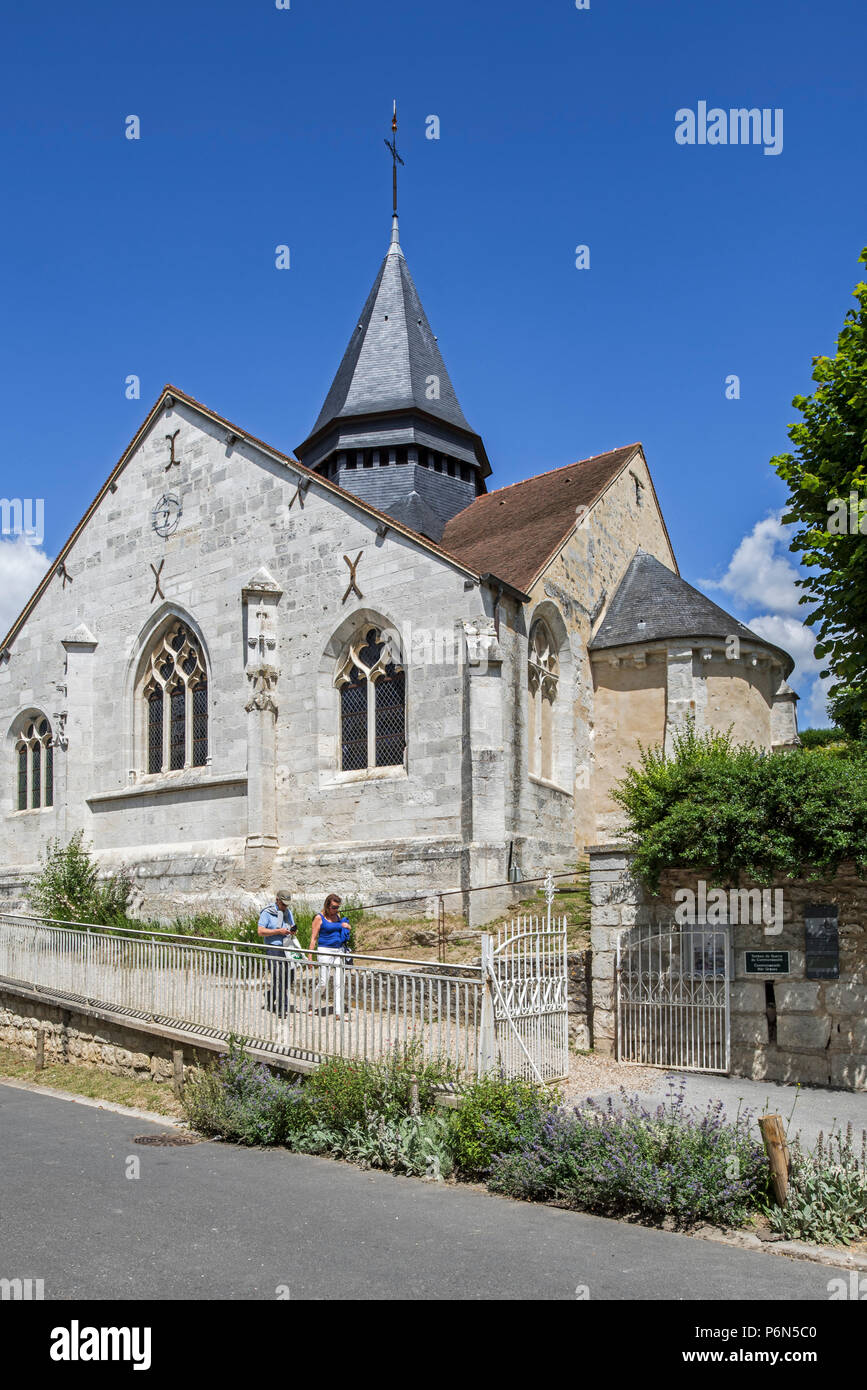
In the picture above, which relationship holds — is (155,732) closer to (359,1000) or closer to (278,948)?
(278,948)

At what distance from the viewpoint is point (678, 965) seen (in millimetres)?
11047

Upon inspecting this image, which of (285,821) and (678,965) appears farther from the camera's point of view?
(285,821)

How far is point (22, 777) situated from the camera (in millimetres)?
24891

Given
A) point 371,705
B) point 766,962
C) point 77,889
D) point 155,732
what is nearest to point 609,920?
point 766,962

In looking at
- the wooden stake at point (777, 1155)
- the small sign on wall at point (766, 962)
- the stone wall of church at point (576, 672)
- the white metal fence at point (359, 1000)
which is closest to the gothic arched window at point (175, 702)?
the stone wall of church at point (576, 672)

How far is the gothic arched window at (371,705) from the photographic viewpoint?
18.5m

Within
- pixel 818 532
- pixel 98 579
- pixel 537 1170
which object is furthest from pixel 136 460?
pixel 537 1170

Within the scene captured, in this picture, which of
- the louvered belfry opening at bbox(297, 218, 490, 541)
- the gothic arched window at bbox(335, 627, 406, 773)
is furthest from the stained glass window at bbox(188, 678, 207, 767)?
the louvered belfry opening at bbox(297, 218, 490, 541)

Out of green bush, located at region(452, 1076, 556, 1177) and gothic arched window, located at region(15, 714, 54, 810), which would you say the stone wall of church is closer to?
green bush, located at region(452, 1076, 556, 1177)

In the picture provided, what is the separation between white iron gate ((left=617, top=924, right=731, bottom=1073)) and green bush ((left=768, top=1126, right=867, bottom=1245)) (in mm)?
3690

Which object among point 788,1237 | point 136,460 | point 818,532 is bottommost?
point 788,1237
